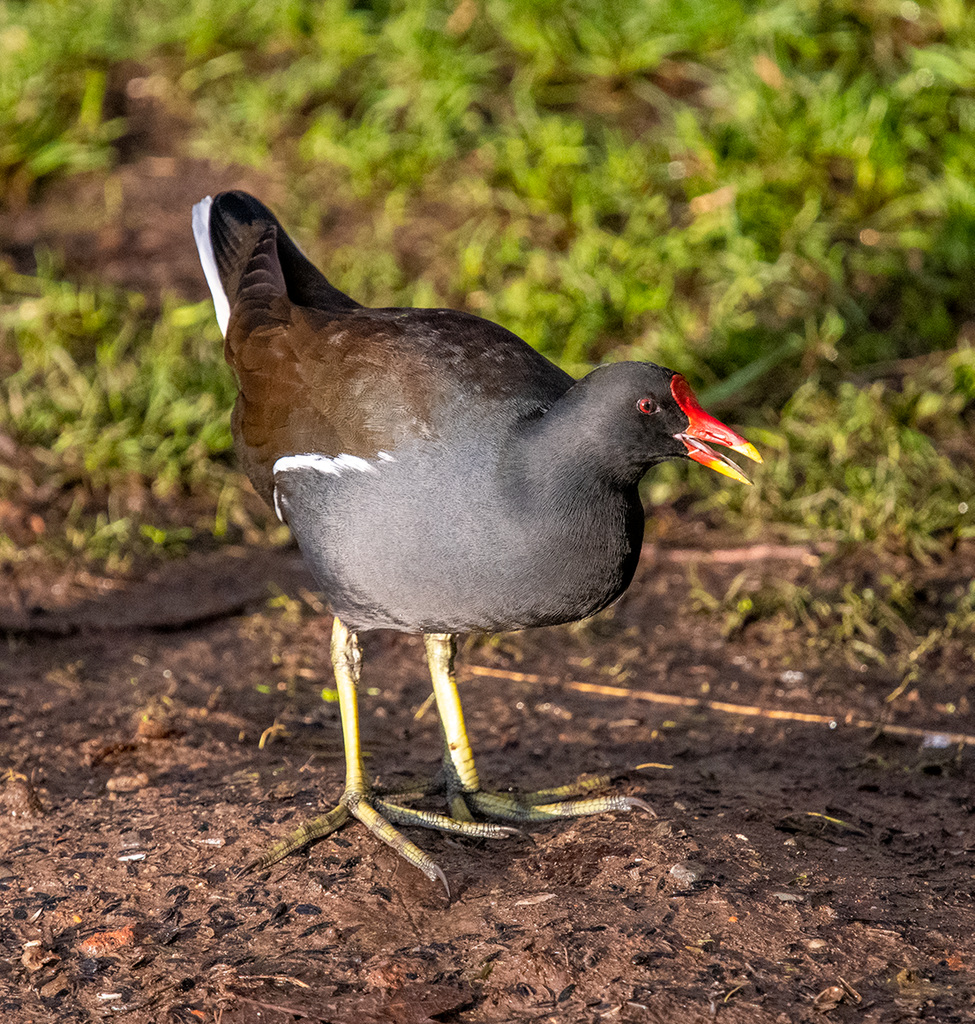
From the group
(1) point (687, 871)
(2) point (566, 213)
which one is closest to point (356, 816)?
(1) point (687, 871)

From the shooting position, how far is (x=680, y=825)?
320 cm

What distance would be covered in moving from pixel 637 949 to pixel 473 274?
386 cm

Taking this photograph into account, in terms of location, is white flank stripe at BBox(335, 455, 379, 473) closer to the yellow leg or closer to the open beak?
the yellow leg

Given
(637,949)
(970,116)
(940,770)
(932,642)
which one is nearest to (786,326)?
(970,116)

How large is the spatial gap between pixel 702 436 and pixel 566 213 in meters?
3.41

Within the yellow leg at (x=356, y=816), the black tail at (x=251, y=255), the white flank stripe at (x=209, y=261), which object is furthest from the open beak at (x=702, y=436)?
the white flank stripe at (x=209, y=261)

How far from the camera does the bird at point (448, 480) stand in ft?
9.82

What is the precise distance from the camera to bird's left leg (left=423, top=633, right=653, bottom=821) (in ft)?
11.5

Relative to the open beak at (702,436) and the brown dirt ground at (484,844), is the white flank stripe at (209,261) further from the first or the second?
the open beak at (702,436)

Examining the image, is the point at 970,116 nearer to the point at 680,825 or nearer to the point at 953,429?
the point at 953,429

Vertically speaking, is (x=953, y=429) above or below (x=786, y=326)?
below

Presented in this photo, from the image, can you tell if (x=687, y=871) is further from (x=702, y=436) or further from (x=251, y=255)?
(x=251, y=255)

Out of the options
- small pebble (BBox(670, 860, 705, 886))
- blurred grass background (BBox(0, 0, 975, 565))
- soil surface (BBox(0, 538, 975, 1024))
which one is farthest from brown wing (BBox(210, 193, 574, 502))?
blurred grass background (BBox(0, 0, 975, 565))

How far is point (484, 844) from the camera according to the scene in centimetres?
335
